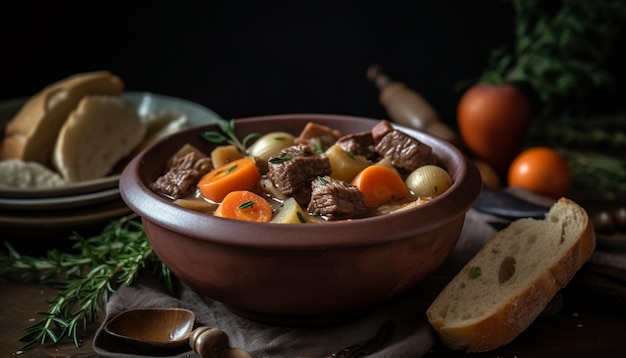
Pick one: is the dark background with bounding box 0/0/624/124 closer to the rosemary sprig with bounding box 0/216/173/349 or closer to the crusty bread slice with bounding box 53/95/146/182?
the crusty bread slice with bounding box 53/95/146/182

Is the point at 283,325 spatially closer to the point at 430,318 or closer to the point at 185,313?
the point at 185,313

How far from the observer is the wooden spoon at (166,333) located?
1.97 metres

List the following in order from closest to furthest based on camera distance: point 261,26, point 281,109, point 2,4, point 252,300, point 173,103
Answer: point 252,300 < point 173,103 < point 2,4 < point 261,26 < point 281,109

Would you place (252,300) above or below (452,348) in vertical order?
above

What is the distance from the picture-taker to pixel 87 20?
433cm

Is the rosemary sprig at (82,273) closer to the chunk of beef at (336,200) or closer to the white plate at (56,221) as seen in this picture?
the white plate at (56,221)

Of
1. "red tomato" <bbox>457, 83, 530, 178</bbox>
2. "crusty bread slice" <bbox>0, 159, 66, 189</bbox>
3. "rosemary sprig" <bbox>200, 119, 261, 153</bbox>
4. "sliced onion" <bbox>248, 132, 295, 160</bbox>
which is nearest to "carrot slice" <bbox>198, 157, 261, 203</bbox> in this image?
"sliced onion" <bbox>248, 132, 295, 160</bbox>

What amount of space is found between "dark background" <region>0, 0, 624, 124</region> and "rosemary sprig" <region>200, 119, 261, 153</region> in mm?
1927

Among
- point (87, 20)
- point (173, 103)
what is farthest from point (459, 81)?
point (87, 20)

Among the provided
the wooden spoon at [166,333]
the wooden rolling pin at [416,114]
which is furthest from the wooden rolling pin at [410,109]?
the wooden spoon at [166,333]

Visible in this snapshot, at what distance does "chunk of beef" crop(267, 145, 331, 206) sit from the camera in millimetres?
2299

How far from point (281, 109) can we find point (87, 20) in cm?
144

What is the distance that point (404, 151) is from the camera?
253 centimetres

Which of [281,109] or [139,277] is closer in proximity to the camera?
[139,277]
